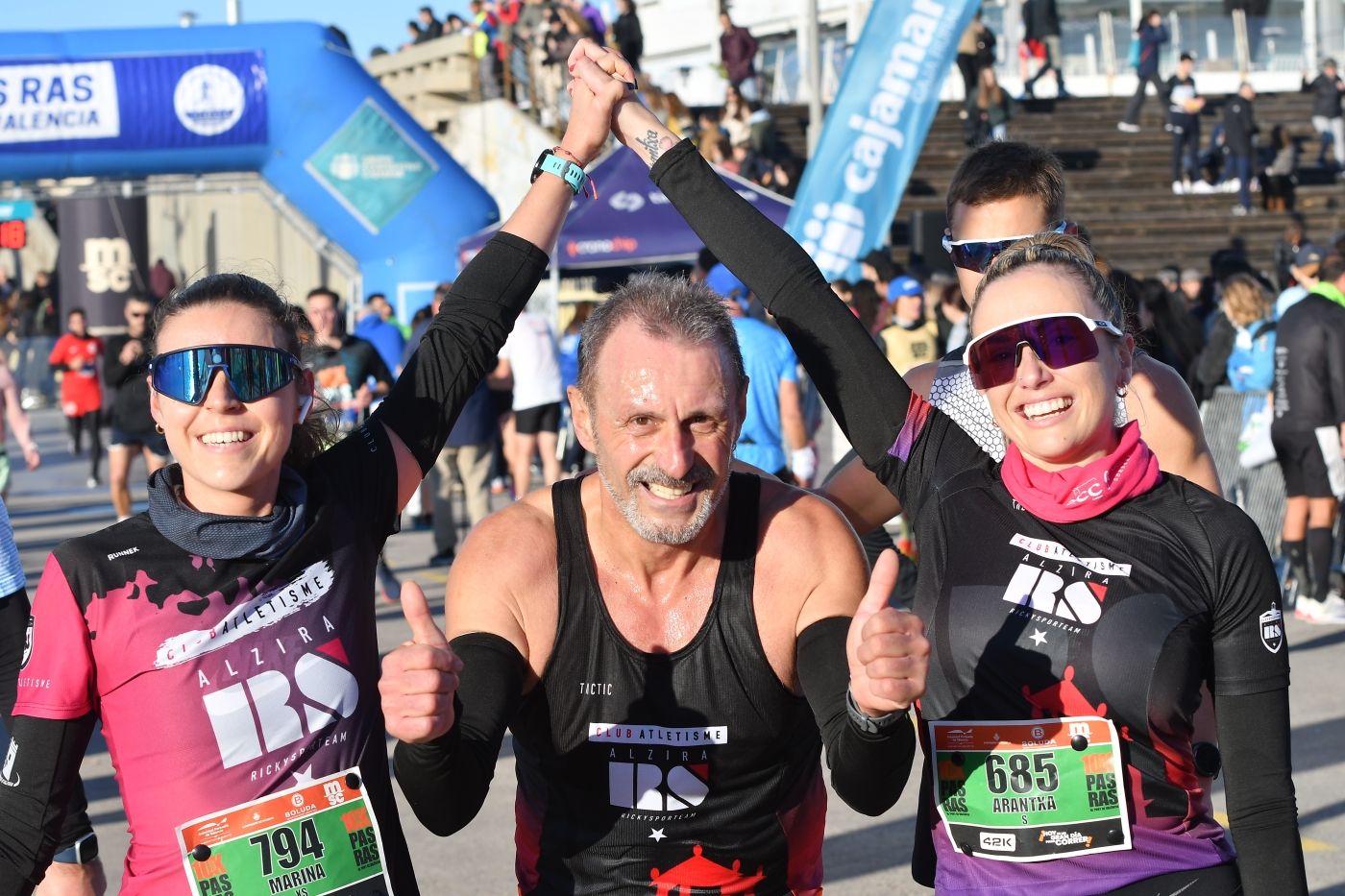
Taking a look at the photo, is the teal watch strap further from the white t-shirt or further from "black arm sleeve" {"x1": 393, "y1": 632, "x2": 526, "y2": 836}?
the white t-shirt

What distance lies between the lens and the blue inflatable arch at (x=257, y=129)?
18.2 metres

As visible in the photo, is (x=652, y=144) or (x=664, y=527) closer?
(x=664, y=527)

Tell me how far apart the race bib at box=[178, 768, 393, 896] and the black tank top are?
32cm

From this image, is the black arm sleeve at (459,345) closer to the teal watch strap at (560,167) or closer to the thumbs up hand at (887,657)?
the teal watch strap at (560,167)

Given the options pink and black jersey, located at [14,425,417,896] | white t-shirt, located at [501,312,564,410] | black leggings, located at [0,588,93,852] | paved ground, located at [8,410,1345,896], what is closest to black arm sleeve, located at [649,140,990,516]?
pink and black jersey, located at [14,425,417,896]

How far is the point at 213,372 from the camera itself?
272cm

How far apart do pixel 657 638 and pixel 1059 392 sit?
29.6 inches

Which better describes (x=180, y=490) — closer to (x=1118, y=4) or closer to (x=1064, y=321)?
(x=1064, y=321)

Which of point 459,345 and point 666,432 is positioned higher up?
point 459,345

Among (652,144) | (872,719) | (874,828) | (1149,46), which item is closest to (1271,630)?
(872,719)

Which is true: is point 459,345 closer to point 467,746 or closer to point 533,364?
point 467,746

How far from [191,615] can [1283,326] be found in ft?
24.1

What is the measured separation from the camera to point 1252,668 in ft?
7.80

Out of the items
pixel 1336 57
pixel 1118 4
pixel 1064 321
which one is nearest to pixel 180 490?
pixel 1064 321
